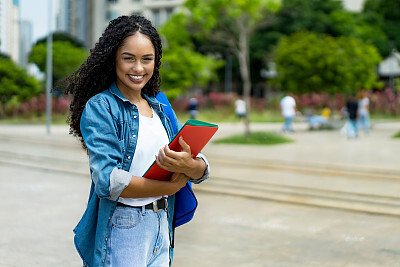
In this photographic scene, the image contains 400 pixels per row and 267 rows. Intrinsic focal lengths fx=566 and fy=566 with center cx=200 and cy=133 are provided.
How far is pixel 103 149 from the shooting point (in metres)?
2.06

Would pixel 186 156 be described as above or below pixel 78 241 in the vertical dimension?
above

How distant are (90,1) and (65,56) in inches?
1647

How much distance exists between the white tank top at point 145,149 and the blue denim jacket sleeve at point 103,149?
0.09m

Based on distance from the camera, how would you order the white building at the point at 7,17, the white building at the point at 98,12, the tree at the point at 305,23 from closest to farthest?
the white building at the point at 7,17, the tree at the point at 305,23, the white building at the point at 98,12

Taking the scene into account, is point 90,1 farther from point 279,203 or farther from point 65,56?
point 279,203

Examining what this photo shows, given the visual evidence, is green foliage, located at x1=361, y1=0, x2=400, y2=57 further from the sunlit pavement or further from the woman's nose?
the woman's nose

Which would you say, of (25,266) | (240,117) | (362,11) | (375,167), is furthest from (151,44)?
(362,11)

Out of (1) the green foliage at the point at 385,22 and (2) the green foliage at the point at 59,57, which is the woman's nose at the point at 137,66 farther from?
(1) the green foliage at the point at 385,22

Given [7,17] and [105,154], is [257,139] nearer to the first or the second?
[7,17]

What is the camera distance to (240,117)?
3105cm

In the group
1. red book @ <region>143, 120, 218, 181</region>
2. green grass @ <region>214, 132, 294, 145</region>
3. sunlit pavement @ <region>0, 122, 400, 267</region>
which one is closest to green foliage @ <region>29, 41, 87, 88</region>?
green grass @ <region>214, 132, 294, 145</region>

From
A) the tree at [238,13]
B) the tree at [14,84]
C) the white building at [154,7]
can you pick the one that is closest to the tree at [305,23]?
the white building at [154,7]

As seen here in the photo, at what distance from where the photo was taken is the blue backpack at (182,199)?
2.45m

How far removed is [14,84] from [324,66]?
16.9m
